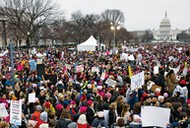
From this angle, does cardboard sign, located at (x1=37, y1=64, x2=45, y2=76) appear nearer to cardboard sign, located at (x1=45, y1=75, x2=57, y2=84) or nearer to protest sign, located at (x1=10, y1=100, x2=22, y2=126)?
cardboard sign, located at (x1=45, y1=75, x2=57, y2=84)

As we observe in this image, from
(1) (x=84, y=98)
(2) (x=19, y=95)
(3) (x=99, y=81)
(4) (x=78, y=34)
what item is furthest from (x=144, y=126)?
(4) (x=78, y=34)

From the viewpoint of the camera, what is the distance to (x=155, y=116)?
20.9ft

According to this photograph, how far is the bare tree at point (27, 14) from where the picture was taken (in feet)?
162

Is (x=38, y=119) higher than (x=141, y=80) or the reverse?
the reverse

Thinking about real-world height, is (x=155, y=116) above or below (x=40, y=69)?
below

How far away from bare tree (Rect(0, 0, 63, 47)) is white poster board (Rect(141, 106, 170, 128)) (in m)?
44.6

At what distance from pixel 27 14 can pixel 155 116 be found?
160ft

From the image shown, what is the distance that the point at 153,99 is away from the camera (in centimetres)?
830

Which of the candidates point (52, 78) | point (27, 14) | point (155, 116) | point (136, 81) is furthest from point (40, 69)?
point (27, 14)

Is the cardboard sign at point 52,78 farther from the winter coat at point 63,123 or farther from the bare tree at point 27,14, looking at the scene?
the bare tree at point 27,14

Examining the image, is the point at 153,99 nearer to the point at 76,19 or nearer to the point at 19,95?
the point at 19,95

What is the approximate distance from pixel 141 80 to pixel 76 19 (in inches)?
2525

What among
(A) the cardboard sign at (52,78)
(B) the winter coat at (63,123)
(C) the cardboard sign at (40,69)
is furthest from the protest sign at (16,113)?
(C) the cardboard sign at (40,69)

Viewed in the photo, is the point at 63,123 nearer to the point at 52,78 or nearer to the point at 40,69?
the point at 52,78
